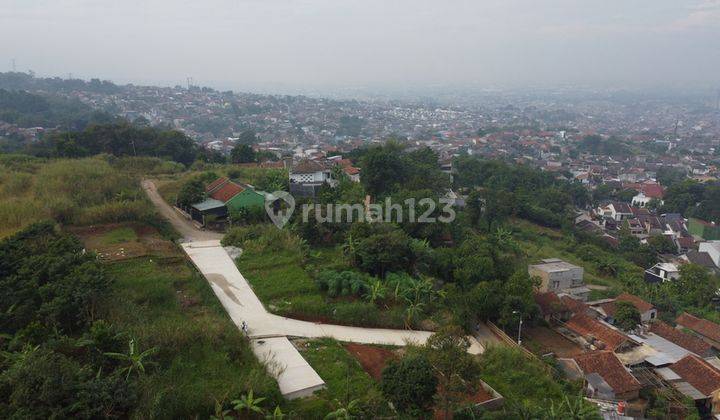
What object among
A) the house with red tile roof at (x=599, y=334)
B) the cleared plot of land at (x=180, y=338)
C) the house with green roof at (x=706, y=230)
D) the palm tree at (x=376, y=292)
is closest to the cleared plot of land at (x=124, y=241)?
the cleared plot of land at (x=180, y=338)

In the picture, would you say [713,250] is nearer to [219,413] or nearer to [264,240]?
[264,240]

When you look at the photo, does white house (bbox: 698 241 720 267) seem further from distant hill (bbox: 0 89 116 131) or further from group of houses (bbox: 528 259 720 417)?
distant hill (bbox: 0 89 116 131)

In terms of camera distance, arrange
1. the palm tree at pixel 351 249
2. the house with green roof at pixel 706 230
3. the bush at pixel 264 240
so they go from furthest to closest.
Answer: the house with green roof at pixel 706 230, the bush at pixel 264 240, the palm tree at pixel 351 249

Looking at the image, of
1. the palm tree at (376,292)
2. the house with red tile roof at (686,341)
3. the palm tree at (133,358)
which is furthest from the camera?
the house with red tile roof at (686,341)

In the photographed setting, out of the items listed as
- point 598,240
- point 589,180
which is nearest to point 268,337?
point 598,240

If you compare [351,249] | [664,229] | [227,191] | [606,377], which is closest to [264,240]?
[351,249]

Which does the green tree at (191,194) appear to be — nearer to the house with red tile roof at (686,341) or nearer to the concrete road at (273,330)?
the concrete road at (273,330)

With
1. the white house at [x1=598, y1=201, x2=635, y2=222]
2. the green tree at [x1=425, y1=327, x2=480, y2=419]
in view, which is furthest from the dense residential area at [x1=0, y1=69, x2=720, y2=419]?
the white house at [x1=598, y1=201, x2=635, y2=222]
